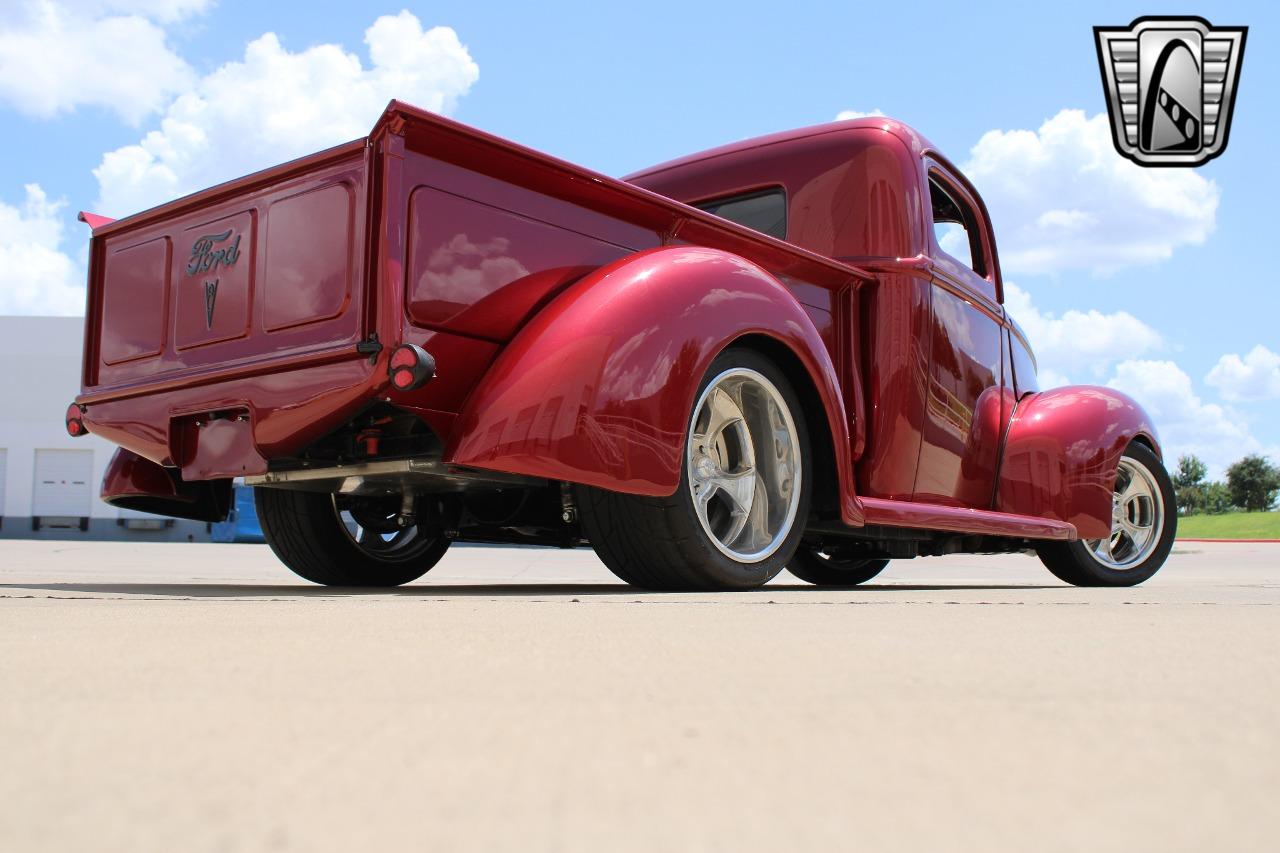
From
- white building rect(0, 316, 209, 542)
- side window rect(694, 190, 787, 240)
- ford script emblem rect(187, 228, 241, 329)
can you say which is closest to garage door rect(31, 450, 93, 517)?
white building rect(0, 316, 209, 542)

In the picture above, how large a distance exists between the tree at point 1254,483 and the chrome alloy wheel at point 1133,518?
3193 inches

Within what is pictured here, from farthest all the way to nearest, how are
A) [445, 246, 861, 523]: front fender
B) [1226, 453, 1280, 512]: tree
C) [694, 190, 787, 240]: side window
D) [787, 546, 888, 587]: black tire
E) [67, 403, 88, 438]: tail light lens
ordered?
[1226, 453, 1280, 512]: tree
[787, 546, 888, 587]: black tire
[694, 190, 787, 240]: side window
[67, 403, 88, 438]: tail light lens
[445, 246, 861, 523]: front fender

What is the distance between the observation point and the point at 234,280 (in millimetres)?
4125

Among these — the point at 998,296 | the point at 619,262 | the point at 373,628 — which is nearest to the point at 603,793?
the point at 373,628

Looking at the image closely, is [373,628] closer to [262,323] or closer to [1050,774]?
[1050,774]

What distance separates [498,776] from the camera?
3.35ft

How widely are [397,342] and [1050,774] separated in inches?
108

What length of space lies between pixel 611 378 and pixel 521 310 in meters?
0.48

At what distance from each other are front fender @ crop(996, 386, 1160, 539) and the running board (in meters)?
0.11

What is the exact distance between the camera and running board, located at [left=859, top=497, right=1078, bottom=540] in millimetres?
4625

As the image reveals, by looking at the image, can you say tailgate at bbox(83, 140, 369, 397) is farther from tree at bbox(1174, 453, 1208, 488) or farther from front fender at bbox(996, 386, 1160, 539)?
tree at bbox(1174, 453, 1208, 488)

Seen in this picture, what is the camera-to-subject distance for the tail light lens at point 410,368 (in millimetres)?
3396

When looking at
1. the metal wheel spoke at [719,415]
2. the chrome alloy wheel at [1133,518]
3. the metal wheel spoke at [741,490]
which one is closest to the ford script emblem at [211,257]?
the metal wheel spoke at [719,415]

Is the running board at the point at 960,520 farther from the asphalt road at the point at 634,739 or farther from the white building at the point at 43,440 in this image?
the white building at the point at 43,440
